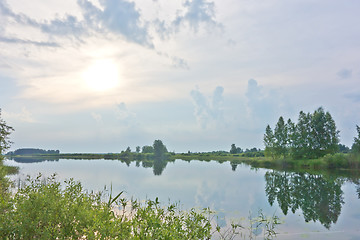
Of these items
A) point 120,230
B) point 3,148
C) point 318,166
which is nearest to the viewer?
point 120,230

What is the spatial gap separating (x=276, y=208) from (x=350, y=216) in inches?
222

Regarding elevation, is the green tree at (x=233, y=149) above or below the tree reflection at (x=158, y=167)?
above

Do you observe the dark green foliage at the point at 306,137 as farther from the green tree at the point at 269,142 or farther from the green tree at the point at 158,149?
the green tree at the point at 158,149

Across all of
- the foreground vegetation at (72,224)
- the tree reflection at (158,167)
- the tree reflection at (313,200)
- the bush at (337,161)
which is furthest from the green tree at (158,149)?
the foreground vegetation at (72,224)

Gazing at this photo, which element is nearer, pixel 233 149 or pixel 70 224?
pixel 70 224

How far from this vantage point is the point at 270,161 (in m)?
75.8

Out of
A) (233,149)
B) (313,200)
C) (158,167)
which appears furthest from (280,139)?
(233,149)

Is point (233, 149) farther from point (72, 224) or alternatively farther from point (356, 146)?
point (72, 224)

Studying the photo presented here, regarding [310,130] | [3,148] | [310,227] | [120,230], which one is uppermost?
[310,130]

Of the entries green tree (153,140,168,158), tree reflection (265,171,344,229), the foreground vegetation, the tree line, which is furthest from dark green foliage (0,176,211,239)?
green tree (153,140,168,158)

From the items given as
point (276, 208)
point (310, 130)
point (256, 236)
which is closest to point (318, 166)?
point (310, 130)

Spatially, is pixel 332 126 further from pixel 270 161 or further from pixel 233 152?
pixel 233 152

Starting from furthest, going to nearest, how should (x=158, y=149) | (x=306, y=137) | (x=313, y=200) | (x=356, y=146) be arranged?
(x=158, y=149)
(x=306, y=137)
(x=356, y=146)
(x=313, y=200)

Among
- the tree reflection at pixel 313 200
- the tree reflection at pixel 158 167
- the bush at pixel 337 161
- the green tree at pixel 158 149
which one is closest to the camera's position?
the tree reflection at pixel 313 200
